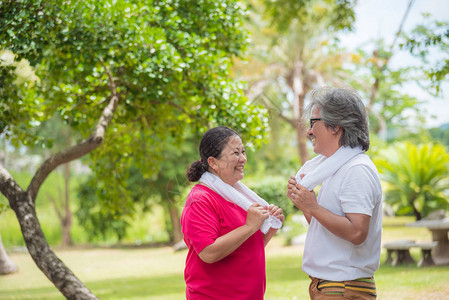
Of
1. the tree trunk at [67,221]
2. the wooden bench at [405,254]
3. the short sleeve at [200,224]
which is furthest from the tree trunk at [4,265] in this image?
the short sleeve at [200,224]

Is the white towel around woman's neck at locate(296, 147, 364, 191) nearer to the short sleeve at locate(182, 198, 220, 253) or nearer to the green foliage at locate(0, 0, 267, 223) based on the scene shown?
the short sleeve at locate(182, 198, 220, 253)

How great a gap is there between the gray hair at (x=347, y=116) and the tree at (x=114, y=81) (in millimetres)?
3403

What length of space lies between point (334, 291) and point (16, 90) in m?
4.99

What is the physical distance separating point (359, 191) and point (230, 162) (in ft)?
2.43

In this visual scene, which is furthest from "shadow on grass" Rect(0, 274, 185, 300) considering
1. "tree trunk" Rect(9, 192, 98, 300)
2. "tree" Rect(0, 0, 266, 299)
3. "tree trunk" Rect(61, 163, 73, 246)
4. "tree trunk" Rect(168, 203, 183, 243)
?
"tree trunk" Rect(61, 163, 73, 246)

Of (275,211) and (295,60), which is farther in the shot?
(295,60)

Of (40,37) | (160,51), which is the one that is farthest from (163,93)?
(40,37)

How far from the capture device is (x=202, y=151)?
3031 mm

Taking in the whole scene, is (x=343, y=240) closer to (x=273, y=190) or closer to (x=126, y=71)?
(x=126, y=71)

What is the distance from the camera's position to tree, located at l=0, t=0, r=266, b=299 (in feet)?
18.5

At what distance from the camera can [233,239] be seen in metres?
2.69

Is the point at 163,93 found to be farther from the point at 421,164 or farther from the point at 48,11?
the point at 421,164

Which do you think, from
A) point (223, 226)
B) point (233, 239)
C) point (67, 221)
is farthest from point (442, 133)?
point (233, 239)

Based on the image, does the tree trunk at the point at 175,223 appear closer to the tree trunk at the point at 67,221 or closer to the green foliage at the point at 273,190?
the green foliage at the point at 273,190
